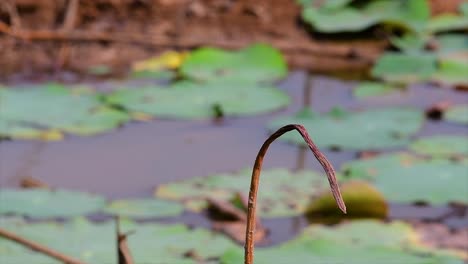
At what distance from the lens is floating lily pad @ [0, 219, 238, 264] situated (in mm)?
2256

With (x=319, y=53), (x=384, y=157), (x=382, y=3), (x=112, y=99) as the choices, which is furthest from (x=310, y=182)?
(x=382, y=3)

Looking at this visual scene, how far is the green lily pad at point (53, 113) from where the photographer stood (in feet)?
11.1

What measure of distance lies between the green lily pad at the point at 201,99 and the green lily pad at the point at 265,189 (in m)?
0.69

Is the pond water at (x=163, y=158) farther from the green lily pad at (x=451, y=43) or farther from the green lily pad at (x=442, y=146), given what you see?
the green lily pad at (x=451, y=43)

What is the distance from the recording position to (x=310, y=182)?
2.88 meters

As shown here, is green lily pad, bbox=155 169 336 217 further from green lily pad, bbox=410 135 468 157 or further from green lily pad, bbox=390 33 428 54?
green lily pad, bbox=390 33 428 54

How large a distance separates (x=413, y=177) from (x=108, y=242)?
0.98 metres

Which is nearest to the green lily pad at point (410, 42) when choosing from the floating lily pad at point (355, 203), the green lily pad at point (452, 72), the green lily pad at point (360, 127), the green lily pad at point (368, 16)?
the green lily pad at point (368, 16)

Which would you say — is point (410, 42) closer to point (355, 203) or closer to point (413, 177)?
point (413, 177)

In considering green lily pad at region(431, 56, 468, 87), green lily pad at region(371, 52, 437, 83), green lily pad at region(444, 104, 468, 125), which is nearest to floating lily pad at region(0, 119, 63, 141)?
green lily pad at region(444, 104, 468, 125)

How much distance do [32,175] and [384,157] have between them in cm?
103

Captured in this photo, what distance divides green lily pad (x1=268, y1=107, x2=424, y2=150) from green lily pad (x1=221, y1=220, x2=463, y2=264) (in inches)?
28.1

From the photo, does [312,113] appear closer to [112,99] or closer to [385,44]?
[112,99]

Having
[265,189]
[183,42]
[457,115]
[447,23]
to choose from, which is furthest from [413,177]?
[447,23]
